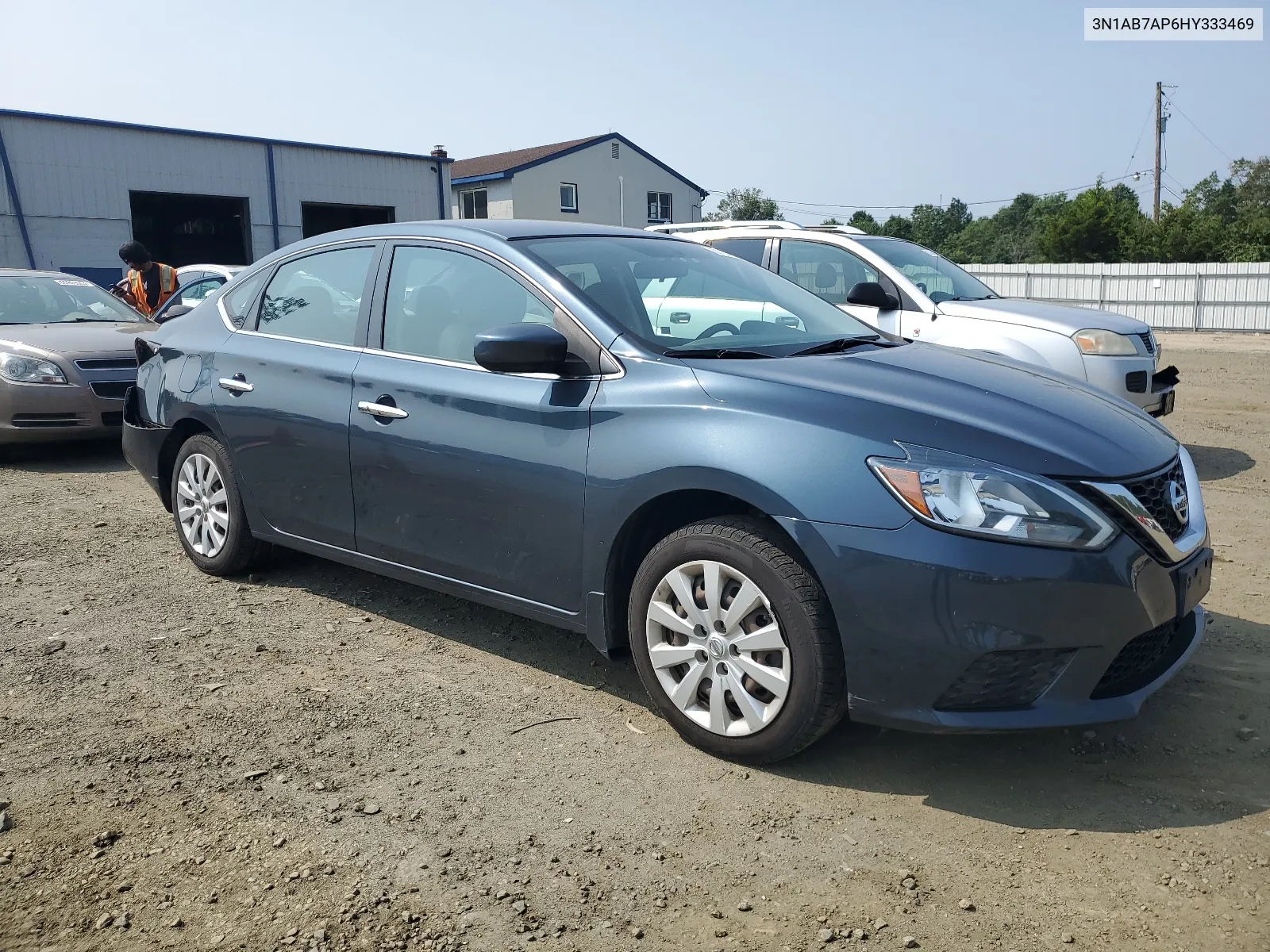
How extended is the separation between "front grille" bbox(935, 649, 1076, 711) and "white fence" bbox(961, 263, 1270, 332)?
72.4 ft

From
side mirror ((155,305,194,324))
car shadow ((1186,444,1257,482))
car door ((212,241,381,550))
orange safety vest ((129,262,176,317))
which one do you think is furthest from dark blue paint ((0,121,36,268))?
car shadow ((1186,444,1257,482))

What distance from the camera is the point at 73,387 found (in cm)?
847

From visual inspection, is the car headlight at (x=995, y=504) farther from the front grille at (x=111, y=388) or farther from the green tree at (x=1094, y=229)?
the green tree at (x=1094, y=229)

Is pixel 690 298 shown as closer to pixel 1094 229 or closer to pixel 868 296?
pixel 868 296

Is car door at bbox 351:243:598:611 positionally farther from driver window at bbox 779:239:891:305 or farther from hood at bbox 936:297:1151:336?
hood at bbox 936:297:1151:336

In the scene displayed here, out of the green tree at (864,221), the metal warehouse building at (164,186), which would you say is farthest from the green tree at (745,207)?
the metal warehouse building at (164,186)

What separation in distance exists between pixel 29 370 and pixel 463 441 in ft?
20.1

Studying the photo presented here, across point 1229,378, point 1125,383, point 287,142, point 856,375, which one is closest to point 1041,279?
point 1229,378

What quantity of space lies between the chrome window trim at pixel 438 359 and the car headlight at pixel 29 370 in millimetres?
3877

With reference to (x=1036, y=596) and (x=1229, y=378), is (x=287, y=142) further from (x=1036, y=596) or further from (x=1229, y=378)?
(x=1036, y=596)

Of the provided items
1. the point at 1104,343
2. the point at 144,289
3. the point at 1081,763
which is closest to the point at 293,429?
the point at 1081,763

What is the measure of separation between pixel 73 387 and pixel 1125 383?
7.99 meters

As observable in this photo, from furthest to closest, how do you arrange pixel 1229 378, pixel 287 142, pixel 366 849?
1. pixel 287 142
2. pixel 1229 378
3. pixel 366 849

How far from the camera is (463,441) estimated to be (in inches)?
157
